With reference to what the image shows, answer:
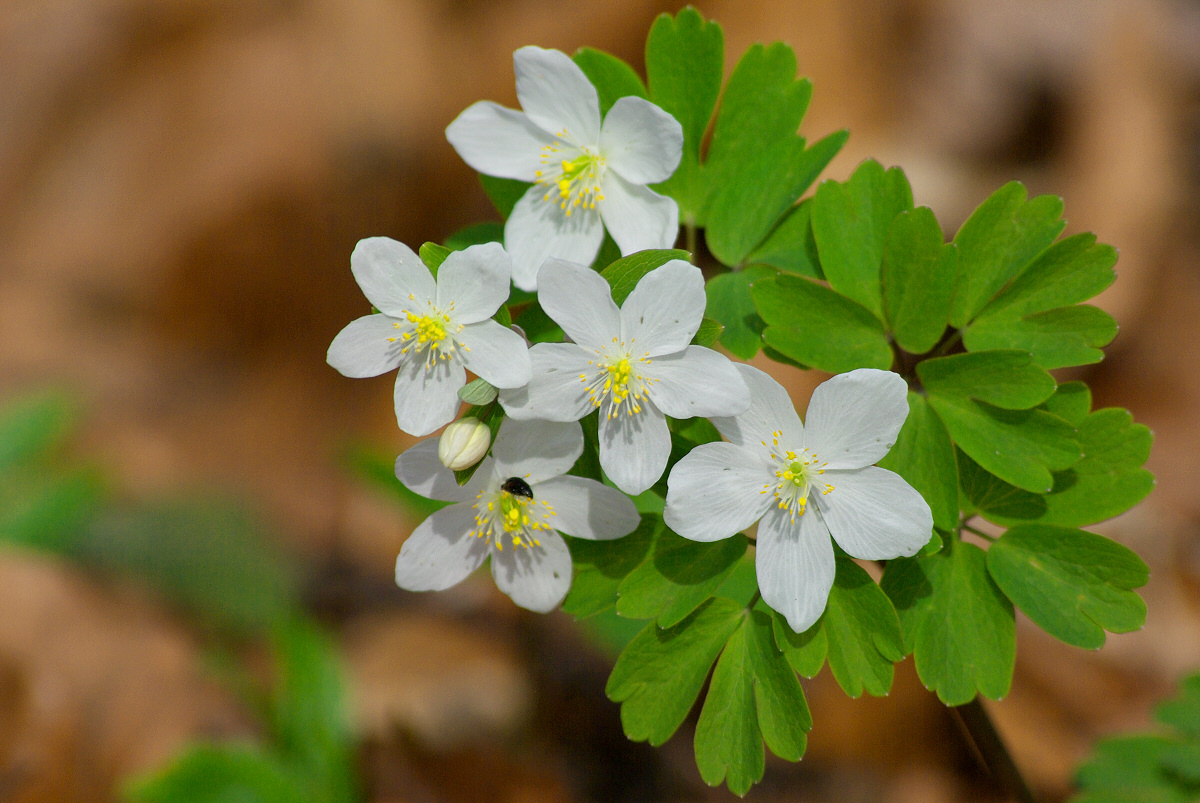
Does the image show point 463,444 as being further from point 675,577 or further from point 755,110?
point 755,110

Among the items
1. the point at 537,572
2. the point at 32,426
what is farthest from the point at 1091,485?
the point at 32,426

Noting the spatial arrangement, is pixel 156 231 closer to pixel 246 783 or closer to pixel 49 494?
pixel 49 494

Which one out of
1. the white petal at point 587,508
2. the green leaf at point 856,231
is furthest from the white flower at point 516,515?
the green leaf at point 856,231

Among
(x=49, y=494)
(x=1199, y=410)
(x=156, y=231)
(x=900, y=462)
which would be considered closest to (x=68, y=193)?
(x=156, y=231)

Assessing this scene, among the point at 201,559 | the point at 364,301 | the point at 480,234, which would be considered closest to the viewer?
the point at 480,234

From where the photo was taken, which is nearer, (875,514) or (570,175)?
(875,514)
